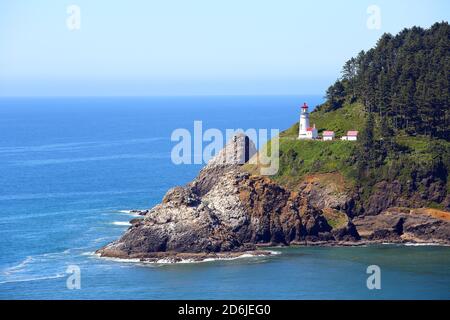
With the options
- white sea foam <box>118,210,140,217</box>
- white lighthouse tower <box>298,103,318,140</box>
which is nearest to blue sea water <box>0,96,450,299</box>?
white sea foam <box>118,210,140,217</box>

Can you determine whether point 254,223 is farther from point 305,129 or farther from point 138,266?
point 305,129

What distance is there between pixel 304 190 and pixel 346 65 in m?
29.8

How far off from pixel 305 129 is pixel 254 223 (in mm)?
23679

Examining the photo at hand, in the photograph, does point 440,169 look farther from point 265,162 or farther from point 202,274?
point 202,274

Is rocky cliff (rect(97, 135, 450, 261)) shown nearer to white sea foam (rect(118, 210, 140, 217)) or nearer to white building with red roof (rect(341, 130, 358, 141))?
white sea foam (rect(118, 210, 140, 217))

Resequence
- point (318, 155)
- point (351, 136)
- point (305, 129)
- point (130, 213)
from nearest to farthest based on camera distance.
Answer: point (130, 213)
point (318, 155)
point (351, 136)
point (305, 129)

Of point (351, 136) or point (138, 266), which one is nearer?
point (138, 266)

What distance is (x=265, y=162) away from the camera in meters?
126

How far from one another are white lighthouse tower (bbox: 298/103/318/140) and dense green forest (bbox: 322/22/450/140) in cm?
675

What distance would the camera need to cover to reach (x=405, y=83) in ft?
421

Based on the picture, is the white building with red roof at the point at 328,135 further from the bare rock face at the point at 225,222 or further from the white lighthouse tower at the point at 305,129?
the bare rock face at the point at 225,222

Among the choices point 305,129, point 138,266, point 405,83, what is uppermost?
point 405,83

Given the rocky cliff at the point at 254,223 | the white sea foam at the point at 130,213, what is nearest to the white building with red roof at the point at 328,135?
the rocky cliff at the point at 254,223

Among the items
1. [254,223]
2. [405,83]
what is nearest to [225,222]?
[254,223]
